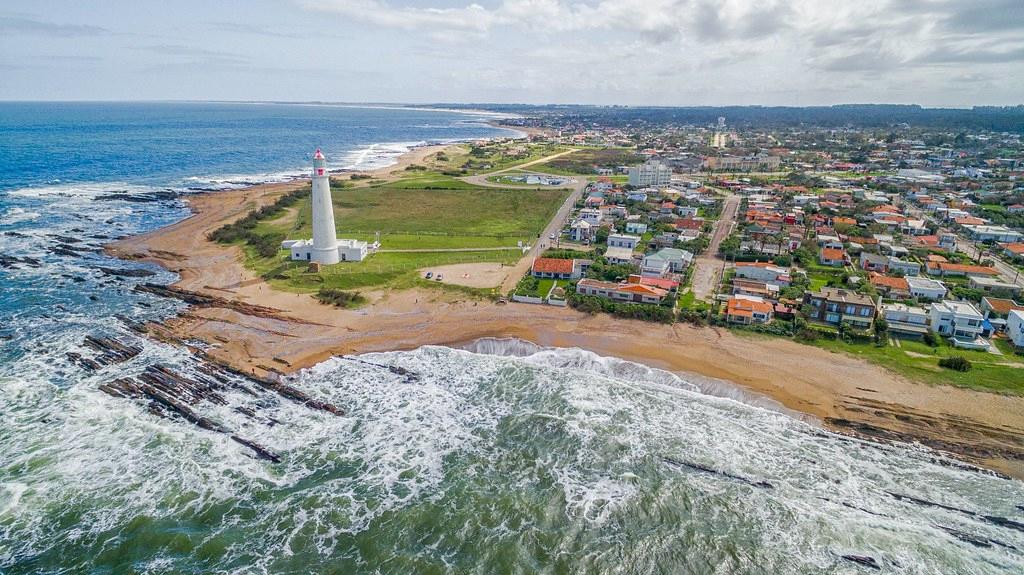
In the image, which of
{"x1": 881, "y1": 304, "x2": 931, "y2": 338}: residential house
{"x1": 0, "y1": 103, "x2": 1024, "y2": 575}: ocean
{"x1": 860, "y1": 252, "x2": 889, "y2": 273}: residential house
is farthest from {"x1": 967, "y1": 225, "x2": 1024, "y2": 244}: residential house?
{"x1": 0, "y1": 103, "x2": 1024, "y2": 575}: ocean

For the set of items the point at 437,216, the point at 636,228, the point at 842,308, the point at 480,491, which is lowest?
the point at 480,491

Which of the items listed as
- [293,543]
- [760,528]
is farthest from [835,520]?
[293,543]

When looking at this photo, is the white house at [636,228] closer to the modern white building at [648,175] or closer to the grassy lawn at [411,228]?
the grassy lawn at [411,228]

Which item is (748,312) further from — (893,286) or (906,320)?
(893,286)

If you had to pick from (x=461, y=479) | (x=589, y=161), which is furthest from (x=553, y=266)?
(x=589, y=161)

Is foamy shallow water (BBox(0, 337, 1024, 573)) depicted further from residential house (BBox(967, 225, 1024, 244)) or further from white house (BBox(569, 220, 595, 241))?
residential house (BBox(967, 225, 1024, 244))

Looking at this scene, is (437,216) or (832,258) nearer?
(832,258)
